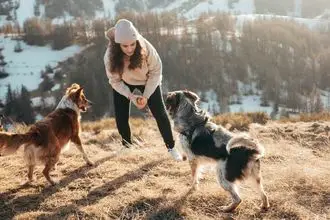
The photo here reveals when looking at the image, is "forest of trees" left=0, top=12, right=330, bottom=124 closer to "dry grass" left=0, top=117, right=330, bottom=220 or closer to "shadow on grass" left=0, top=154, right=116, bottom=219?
"dry grass" left=0, top=117, right=330, bottom=220

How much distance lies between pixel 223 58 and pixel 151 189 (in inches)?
2982

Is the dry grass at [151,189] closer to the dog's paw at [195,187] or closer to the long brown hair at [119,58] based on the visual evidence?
the dog's paw at [195,187]

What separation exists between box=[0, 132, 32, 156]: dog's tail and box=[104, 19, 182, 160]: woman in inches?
59.1

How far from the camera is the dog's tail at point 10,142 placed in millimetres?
5297

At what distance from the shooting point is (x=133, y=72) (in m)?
6.26

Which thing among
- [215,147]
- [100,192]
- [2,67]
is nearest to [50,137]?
[100,192]

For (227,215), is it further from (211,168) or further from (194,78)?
(194,78)

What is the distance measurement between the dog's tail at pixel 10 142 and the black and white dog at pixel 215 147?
1.92m

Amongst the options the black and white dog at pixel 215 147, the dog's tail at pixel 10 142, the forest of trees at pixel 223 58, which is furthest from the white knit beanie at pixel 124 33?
the forest of trees at pixel 223 58

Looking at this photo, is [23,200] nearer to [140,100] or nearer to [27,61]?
[140,100]

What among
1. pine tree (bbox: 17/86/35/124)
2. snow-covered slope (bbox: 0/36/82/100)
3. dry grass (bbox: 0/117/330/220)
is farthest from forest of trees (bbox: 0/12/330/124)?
dry grass (bbox: 0/117/330/220)

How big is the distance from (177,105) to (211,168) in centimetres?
112

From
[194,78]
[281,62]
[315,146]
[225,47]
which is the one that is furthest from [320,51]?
[315,146]

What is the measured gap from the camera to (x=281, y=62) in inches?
3103
